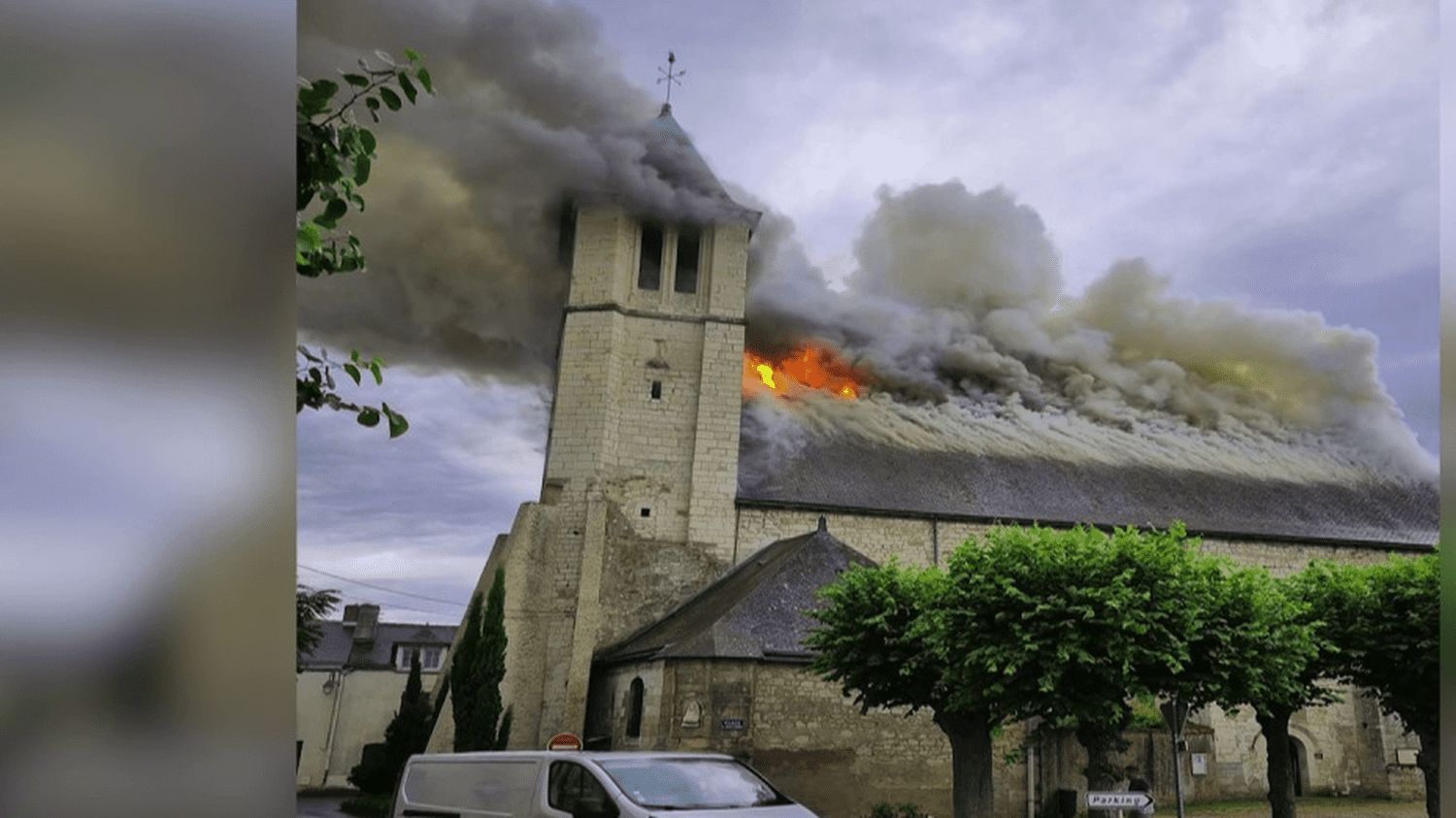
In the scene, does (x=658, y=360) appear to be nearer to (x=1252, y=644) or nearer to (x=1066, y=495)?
(x=1066, y=495)

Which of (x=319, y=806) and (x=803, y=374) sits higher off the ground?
(x=803, y=374)

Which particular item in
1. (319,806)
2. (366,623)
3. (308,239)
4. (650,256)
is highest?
(650,256)

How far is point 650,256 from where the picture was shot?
28031 millimetres

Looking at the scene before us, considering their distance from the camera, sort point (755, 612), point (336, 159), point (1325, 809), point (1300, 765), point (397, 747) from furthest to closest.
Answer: point (1300, 765) < point (397, 747) < point (1325, 809) < point (755, 612) < point (336, 159)

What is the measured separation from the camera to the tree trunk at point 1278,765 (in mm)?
14000

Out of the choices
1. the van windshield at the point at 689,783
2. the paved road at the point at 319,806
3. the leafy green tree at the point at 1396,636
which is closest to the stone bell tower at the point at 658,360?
the paved road at the point at 319,806

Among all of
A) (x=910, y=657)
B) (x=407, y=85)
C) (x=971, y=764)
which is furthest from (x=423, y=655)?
(x=407, y=85)

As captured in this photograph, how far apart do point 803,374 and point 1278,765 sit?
17852 millimetres

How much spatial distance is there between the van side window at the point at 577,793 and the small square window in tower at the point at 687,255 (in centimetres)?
2152

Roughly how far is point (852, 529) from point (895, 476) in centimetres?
234

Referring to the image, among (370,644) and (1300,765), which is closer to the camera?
(1300,765)

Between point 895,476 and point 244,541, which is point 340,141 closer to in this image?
point 244,541

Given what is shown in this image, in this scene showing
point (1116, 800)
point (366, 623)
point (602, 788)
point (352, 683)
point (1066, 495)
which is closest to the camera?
point (602, 788)

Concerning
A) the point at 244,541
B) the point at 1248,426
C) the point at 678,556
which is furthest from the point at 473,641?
the point at 1248,426
